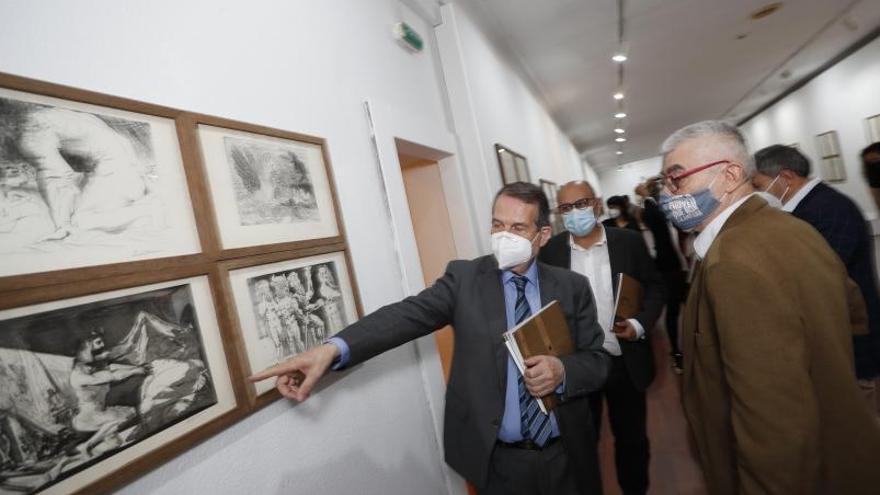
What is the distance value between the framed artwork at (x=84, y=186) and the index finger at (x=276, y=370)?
0.35 m

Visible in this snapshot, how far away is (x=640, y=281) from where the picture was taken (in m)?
2.58

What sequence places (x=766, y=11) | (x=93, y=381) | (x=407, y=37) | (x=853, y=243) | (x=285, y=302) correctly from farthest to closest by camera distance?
(x=766, y=11)
(x=407, y=37)
(x=853, y=243)
(x=285, y=302)
(x=93, y=381)

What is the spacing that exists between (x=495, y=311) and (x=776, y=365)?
86 centimetres

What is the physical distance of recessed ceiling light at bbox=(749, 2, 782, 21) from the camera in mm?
5734

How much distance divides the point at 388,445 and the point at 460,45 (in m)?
2.86

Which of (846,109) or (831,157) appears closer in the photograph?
(846,109)

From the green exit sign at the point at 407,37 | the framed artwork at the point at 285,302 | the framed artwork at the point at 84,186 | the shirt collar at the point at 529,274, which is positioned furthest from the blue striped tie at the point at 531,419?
the green exit sign at the point at 407,37

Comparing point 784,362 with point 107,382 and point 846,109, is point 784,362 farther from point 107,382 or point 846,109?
point 846,109

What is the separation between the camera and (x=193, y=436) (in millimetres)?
1000

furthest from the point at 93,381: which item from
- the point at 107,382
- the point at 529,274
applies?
the point at 529,274

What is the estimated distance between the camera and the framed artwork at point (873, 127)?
25.2 ft

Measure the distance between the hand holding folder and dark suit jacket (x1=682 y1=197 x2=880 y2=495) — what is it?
48cm

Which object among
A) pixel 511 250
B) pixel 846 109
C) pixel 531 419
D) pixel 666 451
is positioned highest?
pixel 846 109

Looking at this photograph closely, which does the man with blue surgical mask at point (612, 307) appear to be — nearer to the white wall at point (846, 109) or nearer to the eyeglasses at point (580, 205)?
the eyeglasses at point (580, 205)
